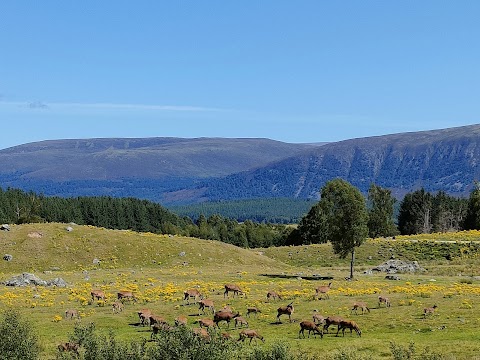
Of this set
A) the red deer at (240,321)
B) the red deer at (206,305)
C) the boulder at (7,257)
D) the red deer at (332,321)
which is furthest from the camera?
the boulder at (7,257)

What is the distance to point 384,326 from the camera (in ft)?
136

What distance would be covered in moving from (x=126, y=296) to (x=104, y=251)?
136ft

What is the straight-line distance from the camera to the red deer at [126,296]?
52.3 metres

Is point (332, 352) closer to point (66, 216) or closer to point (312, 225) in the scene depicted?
point (312, 225)

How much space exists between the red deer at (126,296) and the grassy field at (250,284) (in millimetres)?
1166

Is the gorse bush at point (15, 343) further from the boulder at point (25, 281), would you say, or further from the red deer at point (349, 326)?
the boulder at point (25, 281)

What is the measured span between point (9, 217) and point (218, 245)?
96.4 meters

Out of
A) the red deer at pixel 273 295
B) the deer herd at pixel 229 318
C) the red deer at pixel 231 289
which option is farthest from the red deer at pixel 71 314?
the red deer at pixel 273 295

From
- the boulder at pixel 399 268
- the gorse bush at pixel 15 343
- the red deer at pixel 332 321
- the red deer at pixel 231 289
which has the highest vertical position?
the gorse bush at pixel 15 343

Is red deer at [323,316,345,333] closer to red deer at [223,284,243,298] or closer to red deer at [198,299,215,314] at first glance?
red deer at [198,299,215,314]

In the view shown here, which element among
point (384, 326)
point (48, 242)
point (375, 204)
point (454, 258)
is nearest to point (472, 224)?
point (375, 204)

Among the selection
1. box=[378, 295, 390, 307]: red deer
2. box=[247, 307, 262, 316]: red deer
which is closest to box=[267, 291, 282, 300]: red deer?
box=[247, 307, 262, 316]: red deer

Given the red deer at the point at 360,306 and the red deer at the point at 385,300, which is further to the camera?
the red deer at the point at 385,300

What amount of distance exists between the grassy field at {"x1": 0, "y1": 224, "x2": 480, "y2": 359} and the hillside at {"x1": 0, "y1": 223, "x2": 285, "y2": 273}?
0.17 m
